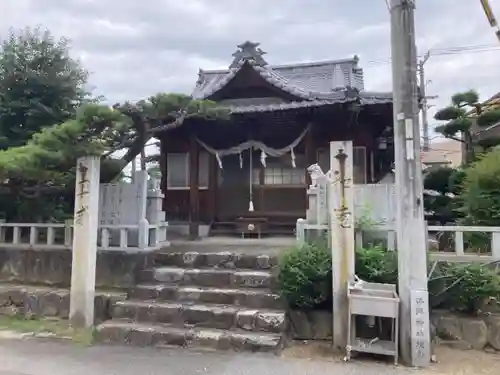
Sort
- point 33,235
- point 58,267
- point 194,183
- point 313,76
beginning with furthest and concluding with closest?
point 313,76 → point 194,183 → point 33,235 → point 58,267

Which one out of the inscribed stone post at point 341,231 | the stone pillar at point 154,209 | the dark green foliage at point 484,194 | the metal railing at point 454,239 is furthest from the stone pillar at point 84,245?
the dark green foliage at point 484,194

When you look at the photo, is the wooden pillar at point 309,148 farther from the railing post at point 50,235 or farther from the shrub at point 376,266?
the railing post at point 50,235

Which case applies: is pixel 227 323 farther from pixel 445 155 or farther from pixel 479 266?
pixel 445 155

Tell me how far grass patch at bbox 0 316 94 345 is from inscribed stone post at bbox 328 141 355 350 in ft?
11.9

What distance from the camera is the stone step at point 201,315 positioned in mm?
5949

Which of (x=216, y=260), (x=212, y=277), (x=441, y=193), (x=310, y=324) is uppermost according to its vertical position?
(x=441, y=193)

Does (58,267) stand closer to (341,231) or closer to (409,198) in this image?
(341,231)

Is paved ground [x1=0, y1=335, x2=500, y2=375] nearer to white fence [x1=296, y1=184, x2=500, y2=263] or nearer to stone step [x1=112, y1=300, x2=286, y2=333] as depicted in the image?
stone step [x1=112, y1=300, x2=286, y2=333]

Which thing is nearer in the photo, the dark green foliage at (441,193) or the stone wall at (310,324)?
the stone wall at (310,324)

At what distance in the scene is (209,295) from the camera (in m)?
6.66

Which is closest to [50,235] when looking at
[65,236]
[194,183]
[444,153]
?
[65,236]

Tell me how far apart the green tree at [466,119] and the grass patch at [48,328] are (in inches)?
415

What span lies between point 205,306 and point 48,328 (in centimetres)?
269

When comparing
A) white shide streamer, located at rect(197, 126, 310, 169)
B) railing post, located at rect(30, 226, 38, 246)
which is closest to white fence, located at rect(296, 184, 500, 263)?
white shide streamer, located at rect(197, 126, 310, 169)
